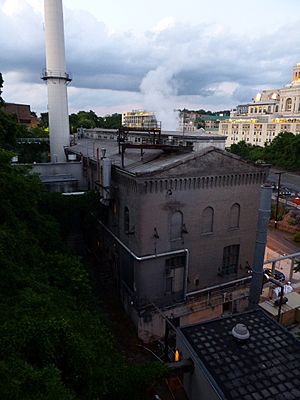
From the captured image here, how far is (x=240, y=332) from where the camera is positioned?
13711 mm

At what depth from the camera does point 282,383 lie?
11.9 meters

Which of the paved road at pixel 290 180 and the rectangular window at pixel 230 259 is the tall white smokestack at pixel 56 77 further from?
the paved road at pixel 290 180

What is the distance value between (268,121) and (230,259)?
10105cm

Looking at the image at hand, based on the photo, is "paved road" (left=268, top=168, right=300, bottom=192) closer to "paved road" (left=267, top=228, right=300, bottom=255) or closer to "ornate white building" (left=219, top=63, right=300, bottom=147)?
"ornate white building" (left=219, top=63, right=300, bottom=147)

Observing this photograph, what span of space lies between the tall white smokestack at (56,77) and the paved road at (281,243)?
29540mm

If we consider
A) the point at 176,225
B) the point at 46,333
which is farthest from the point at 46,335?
the point at 176,225

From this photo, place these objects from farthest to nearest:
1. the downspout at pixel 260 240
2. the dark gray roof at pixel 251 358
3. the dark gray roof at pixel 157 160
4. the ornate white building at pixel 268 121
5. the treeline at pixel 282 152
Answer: the ornate white building at pixel 268 121
the treeline at pixel 282 152
the dark gray roof at pixel 157 160
the downspout at pixel 260 240
the dark gray roof at pixel 251 358

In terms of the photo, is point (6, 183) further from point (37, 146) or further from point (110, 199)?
point (37, 146)

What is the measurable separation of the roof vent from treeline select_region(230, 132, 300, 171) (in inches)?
3070

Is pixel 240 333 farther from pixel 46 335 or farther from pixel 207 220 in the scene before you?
pixel 207 220

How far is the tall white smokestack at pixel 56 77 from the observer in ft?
117

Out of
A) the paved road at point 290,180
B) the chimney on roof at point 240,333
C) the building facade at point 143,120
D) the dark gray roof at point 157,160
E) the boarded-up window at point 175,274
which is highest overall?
the building facade at point 143,120

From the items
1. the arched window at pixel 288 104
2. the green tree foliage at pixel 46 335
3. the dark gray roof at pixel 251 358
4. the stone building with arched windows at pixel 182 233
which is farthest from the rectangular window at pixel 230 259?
the arched window at pixel 288 104

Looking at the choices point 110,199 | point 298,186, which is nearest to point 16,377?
point 110,199
